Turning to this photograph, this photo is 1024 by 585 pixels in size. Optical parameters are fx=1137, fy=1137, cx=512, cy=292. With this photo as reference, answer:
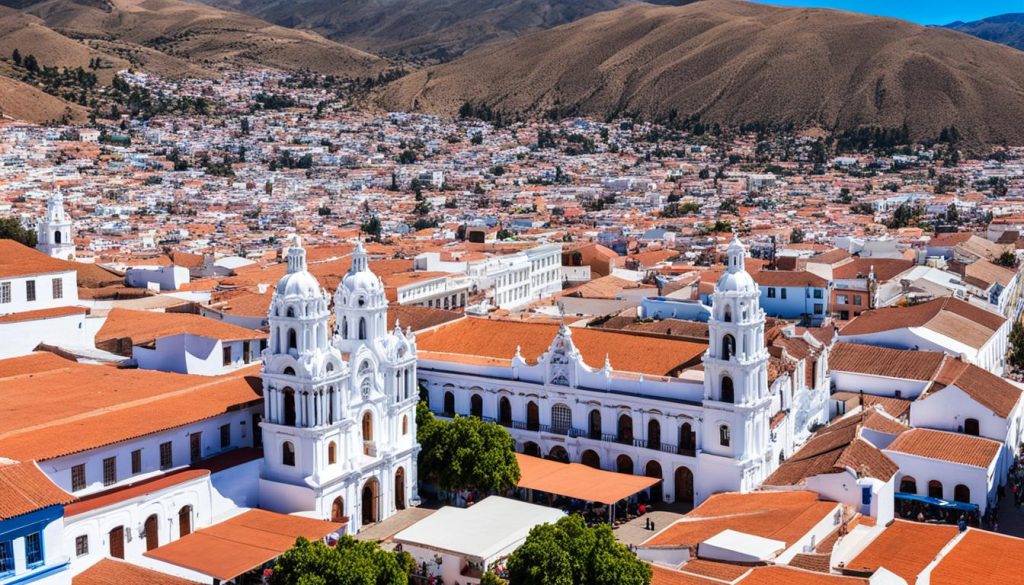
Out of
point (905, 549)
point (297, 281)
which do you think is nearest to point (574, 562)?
point (905, 549)

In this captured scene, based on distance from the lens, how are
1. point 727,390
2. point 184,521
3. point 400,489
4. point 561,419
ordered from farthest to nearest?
point 561,419 < point 400,489 < point 727,390 < point 184,521

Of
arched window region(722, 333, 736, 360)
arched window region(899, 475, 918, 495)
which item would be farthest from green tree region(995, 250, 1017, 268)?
arched window region(722, 333, 736, 360)

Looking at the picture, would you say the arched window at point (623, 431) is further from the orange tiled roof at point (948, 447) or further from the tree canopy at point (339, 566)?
the tree canopy at point (339, 566)

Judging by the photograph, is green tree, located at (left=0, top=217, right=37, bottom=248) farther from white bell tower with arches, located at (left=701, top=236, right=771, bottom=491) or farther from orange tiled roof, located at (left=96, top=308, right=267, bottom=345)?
white bell tower with arches, located at (left=701, top=236, right=771, bottom=491)

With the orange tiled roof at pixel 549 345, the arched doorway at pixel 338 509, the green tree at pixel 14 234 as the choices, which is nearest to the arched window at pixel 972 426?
the orange tiled roof at pixel 549 345

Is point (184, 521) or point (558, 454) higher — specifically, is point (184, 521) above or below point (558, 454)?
above

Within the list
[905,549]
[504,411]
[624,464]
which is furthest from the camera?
[504,411]

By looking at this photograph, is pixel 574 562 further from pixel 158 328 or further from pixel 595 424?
pixel 158 328
